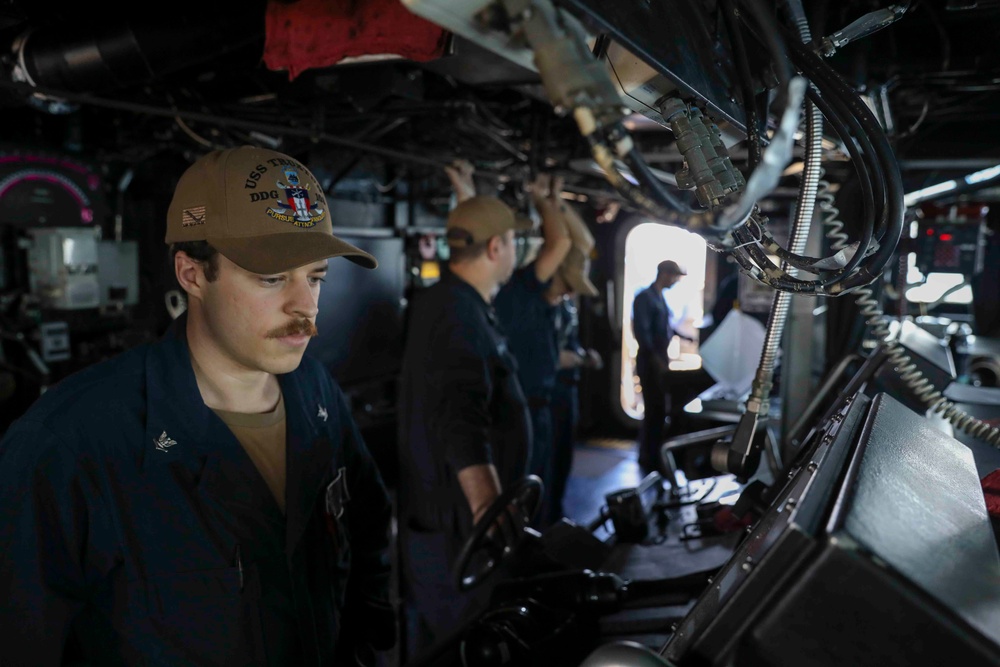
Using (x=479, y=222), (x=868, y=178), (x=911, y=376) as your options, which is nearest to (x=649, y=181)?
(x=868, y=178)

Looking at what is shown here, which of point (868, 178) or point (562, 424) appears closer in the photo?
point (868, 178)

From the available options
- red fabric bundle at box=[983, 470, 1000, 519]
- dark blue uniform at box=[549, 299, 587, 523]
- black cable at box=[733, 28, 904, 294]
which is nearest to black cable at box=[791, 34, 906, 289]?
black cable at box=[733, 28, 904, 294]

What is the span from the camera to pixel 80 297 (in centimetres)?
350

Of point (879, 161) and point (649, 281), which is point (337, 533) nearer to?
point (879, 161)

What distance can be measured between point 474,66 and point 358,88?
0.53 meters

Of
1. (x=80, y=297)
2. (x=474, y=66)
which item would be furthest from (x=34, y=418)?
(x=80, y=297)

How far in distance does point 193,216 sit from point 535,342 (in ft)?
9.82

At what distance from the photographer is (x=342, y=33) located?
5.86ft

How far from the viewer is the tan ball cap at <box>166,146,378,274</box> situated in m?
1.42

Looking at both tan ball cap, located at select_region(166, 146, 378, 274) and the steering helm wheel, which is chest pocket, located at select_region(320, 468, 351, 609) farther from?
tan ball cap, located at select_region(166, 146, 378, 274)

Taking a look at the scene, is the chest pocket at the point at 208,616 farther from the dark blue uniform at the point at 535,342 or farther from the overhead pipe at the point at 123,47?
the dark blue uniform at the point at 535,342

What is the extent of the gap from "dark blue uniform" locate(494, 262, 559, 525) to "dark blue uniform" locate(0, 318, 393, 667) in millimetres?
2627

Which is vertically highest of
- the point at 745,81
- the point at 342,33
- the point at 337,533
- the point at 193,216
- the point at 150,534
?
the point at 342,33

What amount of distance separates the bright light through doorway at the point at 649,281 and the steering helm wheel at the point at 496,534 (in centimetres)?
624
